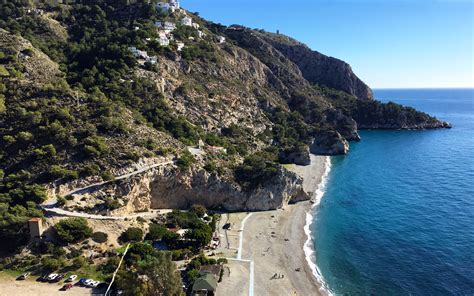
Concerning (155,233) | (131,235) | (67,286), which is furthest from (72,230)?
(155,233)

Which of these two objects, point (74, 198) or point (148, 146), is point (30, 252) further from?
point (148, 146)

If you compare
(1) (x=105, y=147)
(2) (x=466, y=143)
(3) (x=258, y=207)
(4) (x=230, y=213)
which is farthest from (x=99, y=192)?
(2) (x=466, y=143)

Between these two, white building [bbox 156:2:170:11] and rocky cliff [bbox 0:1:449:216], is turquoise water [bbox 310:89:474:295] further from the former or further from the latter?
white building [bbox 156:2:170:11]

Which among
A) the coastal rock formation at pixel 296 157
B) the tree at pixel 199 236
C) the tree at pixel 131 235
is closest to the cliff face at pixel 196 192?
the tree at pixel 131 235

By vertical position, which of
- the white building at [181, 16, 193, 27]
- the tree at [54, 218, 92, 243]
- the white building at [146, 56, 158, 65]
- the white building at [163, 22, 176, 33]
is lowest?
the tree at [54, 218, 92, 243]

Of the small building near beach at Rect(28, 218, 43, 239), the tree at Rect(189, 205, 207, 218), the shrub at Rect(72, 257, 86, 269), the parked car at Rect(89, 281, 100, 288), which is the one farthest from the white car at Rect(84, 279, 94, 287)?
the tree at Rect(189, 205, 207, 218)
